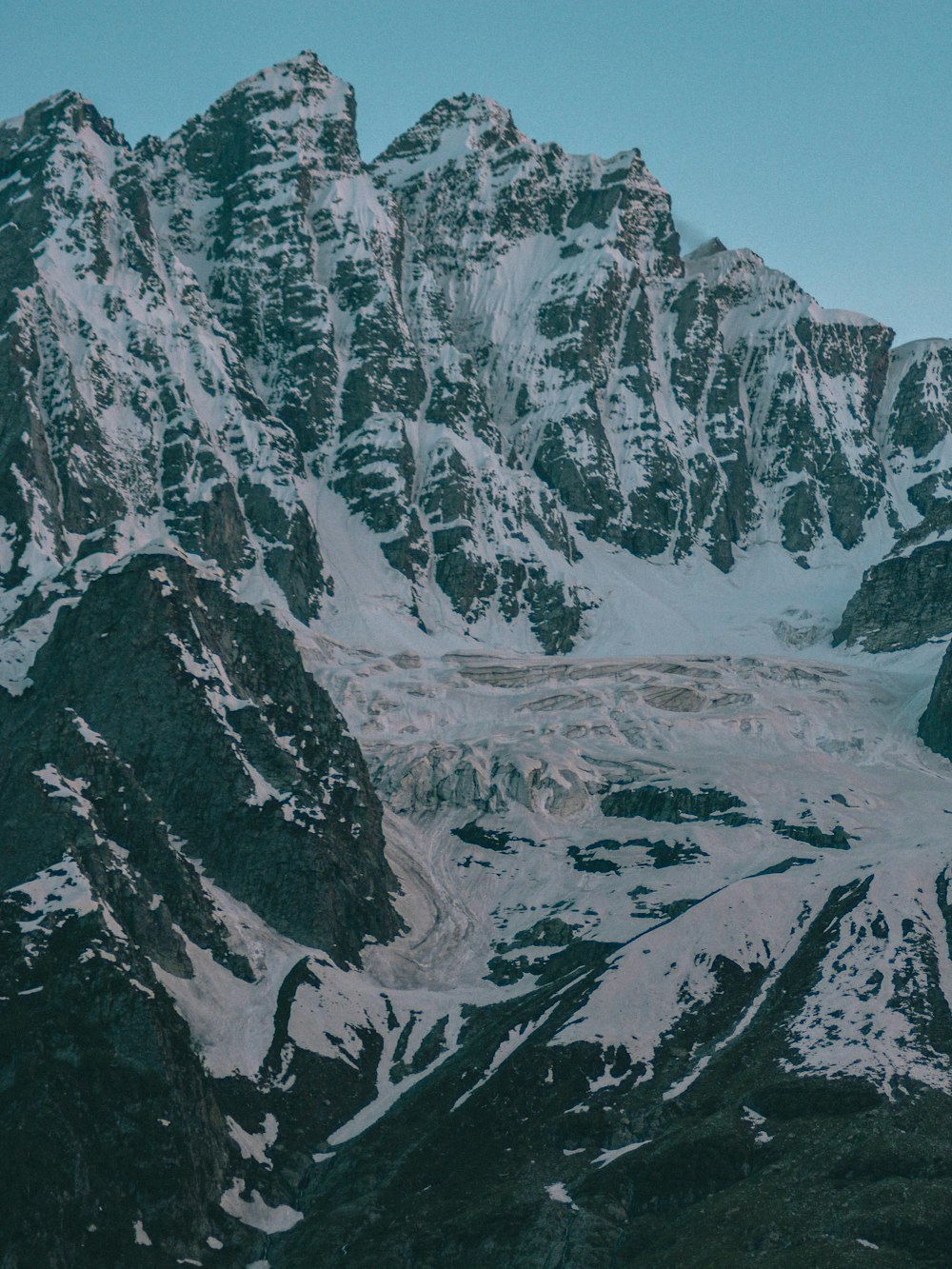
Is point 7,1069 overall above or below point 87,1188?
above

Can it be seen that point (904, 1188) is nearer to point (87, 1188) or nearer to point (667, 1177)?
point (667, 1177)

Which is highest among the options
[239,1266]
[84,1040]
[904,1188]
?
[84,1040]

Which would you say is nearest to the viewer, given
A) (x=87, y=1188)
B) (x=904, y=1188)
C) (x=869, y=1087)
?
(x=904, y=1188)

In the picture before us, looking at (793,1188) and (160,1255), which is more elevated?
(160,1255)

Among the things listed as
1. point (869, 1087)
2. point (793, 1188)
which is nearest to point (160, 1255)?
point (793, 1188)

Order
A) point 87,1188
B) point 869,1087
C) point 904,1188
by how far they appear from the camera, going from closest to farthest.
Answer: point 904,1188 → point 87,1188 → point 869,1087

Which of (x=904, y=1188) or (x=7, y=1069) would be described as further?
(x=7, y=1069)

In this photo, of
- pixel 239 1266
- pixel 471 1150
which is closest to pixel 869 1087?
pixel 471 1150

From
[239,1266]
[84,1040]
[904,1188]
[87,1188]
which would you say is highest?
[84,1040]

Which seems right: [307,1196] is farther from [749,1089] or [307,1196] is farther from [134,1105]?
[749,1089]
